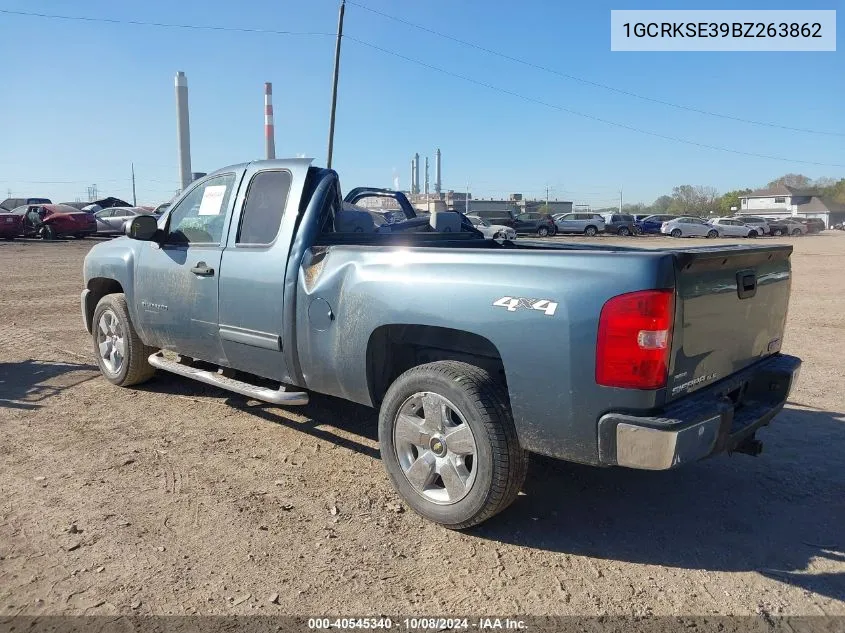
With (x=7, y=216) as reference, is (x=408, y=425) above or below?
below

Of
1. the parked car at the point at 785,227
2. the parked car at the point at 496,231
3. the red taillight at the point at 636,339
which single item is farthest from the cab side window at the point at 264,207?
the parked car at the point at 785,227

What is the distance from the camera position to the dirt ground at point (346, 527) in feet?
9.29

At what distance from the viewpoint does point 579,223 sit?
1836 inches

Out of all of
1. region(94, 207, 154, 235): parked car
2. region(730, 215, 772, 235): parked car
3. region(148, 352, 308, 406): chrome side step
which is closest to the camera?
region(148, 352, 308, 406): chrome side step

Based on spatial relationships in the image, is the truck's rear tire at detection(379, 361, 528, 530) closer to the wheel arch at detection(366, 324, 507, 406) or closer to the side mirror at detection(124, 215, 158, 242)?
the wheel arch at detection(366, 324, 507, 406)

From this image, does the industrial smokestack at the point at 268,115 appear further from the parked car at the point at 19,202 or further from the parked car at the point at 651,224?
the parked car at the point at 651,224

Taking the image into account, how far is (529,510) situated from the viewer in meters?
3.68

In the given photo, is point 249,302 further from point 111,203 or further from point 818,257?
point 111,203

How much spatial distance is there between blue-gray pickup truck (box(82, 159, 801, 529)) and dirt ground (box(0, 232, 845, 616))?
397 millimetres

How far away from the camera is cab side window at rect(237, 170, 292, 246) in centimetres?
441

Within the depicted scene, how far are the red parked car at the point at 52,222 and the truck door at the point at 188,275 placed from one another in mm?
25146

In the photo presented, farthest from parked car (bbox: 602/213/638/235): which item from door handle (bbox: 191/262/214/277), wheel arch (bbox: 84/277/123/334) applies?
door handle (bbox: 191/262/214/277)

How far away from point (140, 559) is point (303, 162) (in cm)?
261

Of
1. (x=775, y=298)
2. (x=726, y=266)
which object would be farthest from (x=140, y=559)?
(x=775, y=298)
